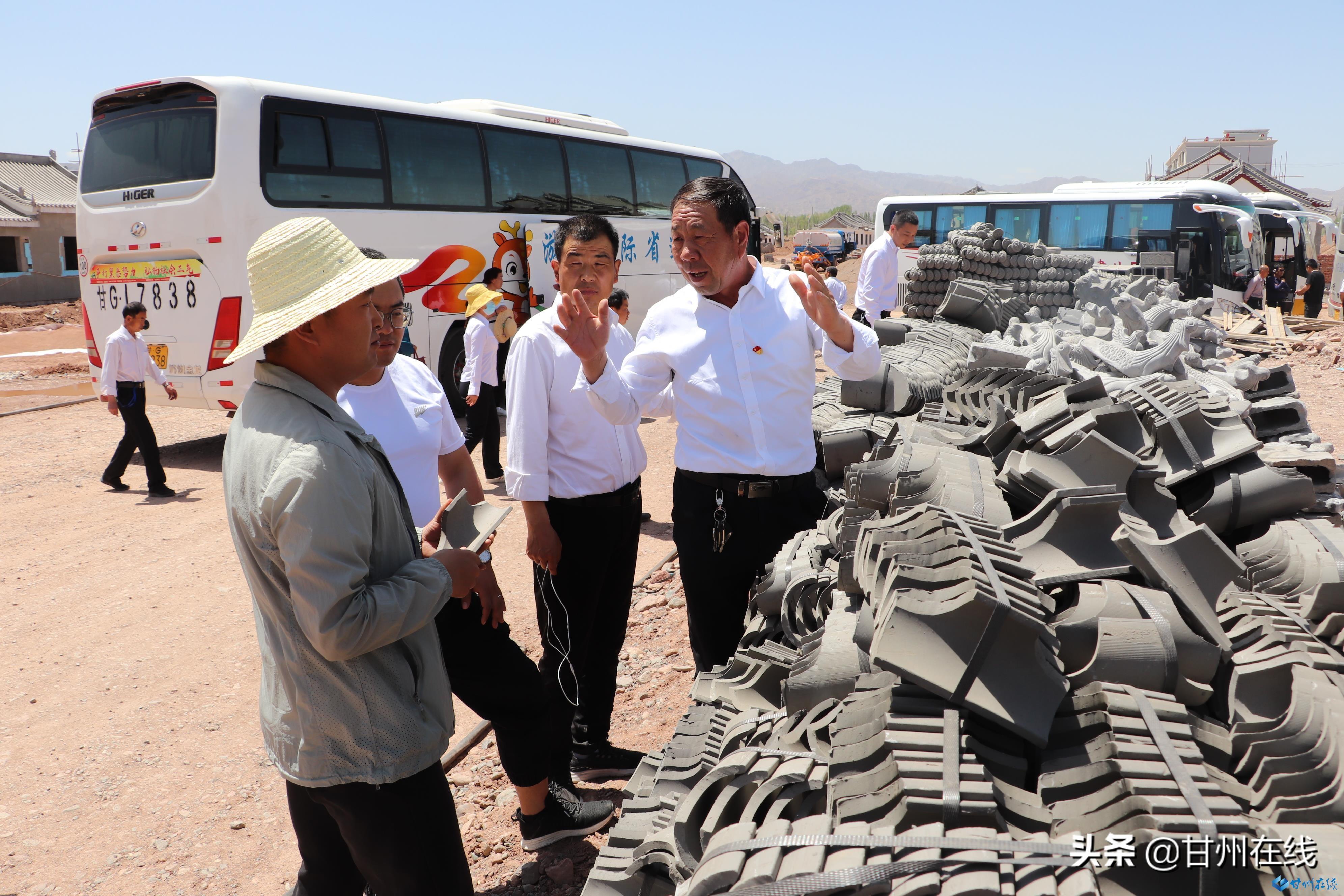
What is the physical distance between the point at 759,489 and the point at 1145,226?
15789 mm

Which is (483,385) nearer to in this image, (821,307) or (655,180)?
(821,307)

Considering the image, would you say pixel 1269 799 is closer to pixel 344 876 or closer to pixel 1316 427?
pixel 344 876

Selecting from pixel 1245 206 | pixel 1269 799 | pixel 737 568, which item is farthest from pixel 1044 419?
pixel 1245 206

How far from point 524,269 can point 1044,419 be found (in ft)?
29.2

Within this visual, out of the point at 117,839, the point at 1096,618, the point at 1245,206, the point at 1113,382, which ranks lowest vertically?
the point at 117,839

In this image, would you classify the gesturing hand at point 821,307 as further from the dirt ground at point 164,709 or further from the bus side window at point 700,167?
the bus side window at point 700,167

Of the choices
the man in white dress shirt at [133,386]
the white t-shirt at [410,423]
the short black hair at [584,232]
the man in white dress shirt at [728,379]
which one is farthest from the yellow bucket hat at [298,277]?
the man in white dress shirt at [133,386]

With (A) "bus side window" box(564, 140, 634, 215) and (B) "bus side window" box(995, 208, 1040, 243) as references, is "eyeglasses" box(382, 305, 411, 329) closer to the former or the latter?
(A) "bus side window" box(564, 140, 634, 215)

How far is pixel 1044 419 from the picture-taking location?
10.0ft

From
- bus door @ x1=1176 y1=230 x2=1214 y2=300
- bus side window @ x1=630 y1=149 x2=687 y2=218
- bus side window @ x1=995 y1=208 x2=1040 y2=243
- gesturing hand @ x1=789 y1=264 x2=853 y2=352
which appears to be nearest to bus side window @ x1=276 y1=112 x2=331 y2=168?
bus side window @ x1=630 y1=149 x2=687 y2=218

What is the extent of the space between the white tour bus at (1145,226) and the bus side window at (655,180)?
16.1 ft

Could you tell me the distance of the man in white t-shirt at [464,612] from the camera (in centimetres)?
253

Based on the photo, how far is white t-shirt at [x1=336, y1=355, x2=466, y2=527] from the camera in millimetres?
2686

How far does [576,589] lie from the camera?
10.5 feet
